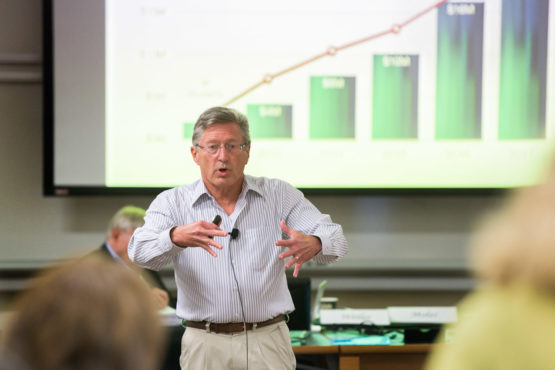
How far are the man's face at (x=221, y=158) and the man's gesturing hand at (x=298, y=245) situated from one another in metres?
0.30

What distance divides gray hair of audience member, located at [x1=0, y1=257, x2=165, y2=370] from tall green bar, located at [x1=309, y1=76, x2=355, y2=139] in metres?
3.63

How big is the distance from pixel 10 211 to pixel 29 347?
13.1 feet

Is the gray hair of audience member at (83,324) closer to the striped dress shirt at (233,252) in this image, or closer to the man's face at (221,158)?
the striped dress shirt at (233,252)

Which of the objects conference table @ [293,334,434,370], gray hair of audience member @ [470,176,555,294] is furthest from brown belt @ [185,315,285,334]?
gray hair of audience member @ [470,176,555,294]

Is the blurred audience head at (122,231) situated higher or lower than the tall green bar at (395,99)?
lower

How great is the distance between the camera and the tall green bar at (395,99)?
446 centimetres

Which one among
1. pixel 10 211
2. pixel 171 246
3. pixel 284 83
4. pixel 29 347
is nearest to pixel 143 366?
pixel 29 347

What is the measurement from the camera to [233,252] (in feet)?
8.96

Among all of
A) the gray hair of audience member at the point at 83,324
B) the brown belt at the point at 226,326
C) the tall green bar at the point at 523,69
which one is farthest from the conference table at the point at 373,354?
A: the gray hair of audience member at the point at 83,324

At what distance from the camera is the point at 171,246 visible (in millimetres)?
2539

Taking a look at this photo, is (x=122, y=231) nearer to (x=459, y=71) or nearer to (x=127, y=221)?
(x=127, y=221)

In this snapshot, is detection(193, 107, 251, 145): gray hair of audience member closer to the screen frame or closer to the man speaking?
the man speaking

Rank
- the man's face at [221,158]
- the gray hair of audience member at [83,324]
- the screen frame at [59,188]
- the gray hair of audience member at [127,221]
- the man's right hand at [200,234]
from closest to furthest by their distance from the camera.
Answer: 1. the gray hair of audience member at [83,324]
2. the man's right hand at [200,234]
3. the man's face at [221,158]
4. the gray hair of audience member at [127,221]
5. the screen frame at [59,188]

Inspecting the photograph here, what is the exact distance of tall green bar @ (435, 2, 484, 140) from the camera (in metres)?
4.45
